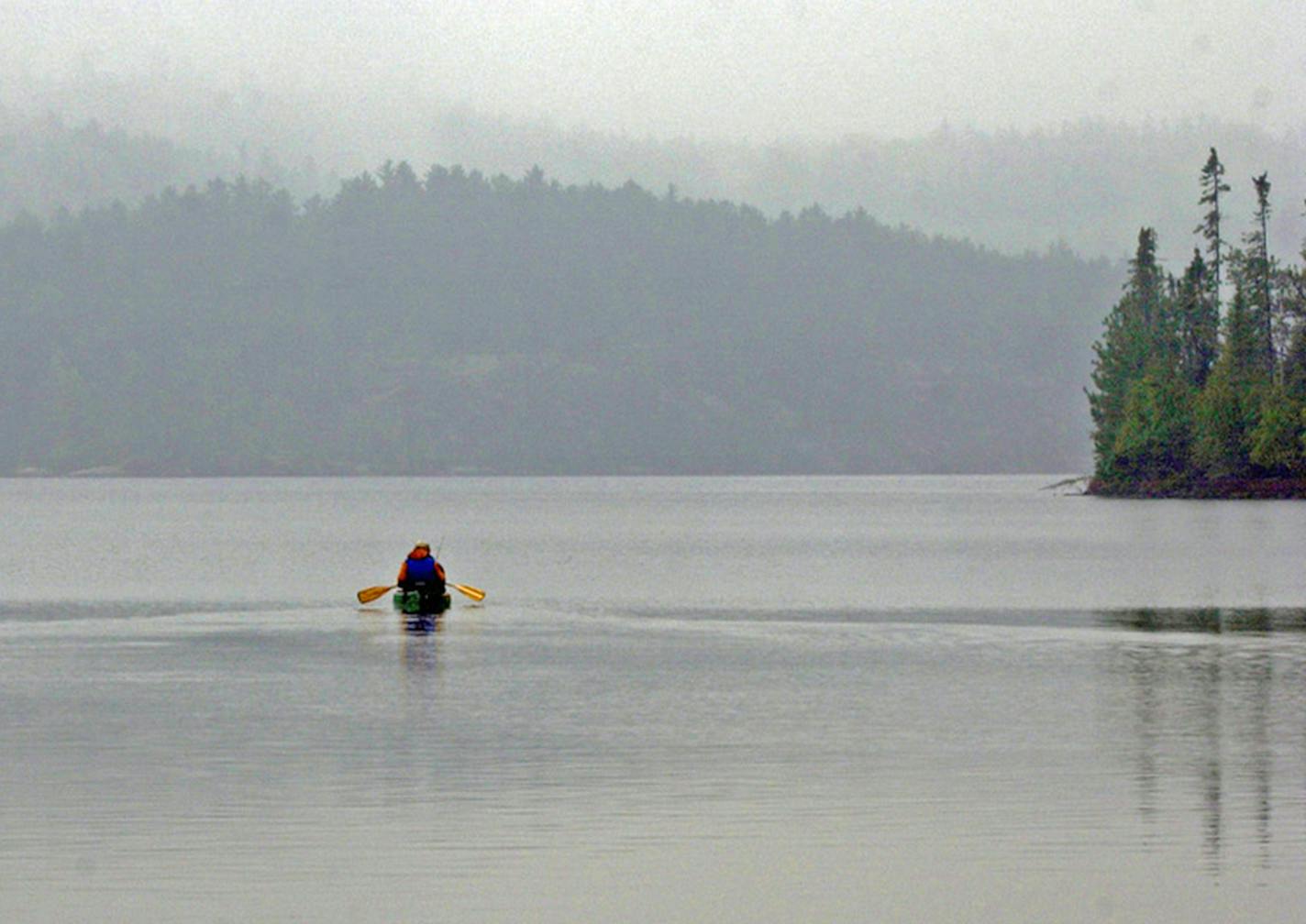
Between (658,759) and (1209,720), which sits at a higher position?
(658,759)

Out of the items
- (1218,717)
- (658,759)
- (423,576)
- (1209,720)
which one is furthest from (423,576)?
(658,759)

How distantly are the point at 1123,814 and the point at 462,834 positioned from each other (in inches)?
321

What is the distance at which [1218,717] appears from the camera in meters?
39.7

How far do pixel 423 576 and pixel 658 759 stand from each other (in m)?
35.7

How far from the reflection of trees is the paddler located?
2044cm

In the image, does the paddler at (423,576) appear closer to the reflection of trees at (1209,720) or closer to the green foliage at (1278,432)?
the reflection of trees at (1209,720)

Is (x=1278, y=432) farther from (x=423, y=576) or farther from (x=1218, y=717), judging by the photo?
(x=1218, y=717)

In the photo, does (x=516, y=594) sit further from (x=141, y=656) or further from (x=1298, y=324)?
(x=1298, y=324)

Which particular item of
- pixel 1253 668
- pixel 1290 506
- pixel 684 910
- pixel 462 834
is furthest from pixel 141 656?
pixel 1290 506

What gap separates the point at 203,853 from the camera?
1009 inches

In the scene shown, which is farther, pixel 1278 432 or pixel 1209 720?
pixel 1278 432

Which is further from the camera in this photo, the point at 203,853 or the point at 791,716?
the point at 791,716

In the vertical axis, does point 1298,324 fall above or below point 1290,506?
above

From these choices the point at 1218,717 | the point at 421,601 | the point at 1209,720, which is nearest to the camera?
the point at 1209,720
